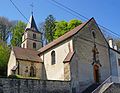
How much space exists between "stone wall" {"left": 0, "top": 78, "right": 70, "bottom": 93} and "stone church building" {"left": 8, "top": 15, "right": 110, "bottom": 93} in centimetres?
195

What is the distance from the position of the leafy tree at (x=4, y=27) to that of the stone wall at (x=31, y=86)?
3428 centimetres

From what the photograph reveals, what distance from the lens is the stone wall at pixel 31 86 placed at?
1573 centimetres

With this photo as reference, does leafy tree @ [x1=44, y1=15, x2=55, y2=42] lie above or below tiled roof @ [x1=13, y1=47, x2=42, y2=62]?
above

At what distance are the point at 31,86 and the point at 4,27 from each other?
120 ft

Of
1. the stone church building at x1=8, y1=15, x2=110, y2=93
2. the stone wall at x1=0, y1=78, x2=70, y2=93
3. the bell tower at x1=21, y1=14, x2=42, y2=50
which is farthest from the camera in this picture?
the bell tower at x1=21, y1=14, x2=42, y2=50

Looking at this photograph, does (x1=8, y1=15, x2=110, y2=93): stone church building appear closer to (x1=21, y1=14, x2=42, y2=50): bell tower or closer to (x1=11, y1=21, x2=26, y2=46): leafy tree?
(x1=21, y1=14, x2=42, y2=50): bell tower

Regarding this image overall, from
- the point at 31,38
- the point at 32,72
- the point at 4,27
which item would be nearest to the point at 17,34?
the point at 4,27

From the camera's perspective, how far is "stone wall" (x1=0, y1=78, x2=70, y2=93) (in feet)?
51.6

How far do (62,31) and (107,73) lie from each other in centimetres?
1933

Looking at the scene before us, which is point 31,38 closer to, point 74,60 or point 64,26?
point 64,26

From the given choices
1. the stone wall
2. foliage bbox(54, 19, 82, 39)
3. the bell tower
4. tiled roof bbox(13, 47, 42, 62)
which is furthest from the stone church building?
the bell tower

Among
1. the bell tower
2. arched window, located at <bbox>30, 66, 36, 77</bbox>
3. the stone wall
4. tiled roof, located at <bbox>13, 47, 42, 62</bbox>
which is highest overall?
the bell tower

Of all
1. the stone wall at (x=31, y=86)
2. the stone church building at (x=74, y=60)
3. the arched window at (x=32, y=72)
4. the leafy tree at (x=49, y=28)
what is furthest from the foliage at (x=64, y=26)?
the stone wall at (x=31, y=86)

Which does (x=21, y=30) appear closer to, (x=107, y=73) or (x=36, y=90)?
(x=107, y=73)
